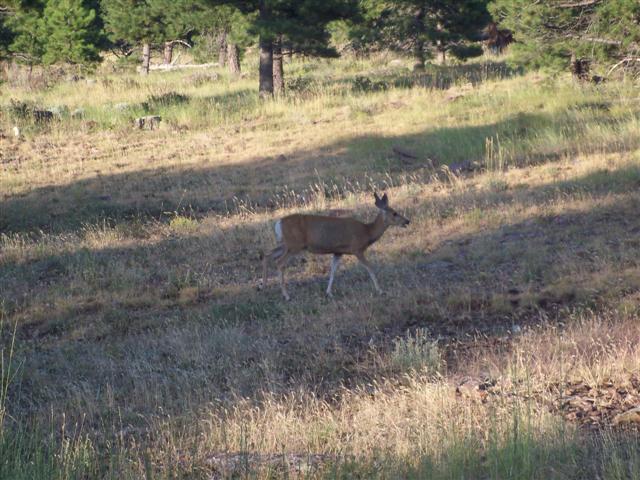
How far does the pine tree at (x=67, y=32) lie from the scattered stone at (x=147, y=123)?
20544 millimetres

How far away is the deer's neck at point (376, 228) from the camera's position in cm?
1121

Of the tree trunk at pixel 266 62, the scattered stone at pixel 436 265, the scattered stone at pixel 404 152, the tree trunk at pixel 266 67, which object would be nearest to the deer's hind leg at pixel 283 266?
the scattered stone at pixel 436 265

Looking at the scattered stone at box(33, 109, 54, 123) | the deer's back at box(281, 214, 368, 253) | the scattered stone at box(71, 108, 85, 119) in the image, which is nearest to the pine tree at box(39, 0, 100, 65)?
the scattered stone at box(71, 108, 85, 119)

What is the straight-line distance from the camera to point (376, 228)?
11.3 m

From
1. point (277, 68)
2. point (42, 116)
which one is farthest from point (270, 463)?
point (277, 68)

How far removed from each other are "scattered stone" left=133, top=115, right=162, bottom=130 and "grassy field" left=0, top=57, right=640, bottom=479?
46 centimetres

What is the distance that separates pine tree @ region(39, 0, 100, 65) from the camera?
4288 centimetres

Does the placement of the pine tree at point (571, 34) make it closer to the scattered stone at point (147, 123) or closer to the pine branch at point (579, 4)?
the pine branch at point (579, 4)

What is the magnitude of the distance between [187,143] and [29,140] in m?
4.10

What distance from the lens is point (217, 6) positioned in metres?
27.7

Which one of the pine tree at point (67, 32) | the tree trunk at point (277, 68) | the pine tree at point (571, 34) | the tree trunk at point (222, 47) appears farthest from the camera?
the tree trunk at point (222, 47)

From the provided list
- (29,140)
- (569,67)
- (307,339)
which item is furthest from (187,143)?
(307,339)

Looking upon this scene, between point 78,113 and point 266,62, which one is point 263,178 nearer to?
point 78,113

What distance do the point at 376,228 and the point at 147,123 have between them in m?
14.2
